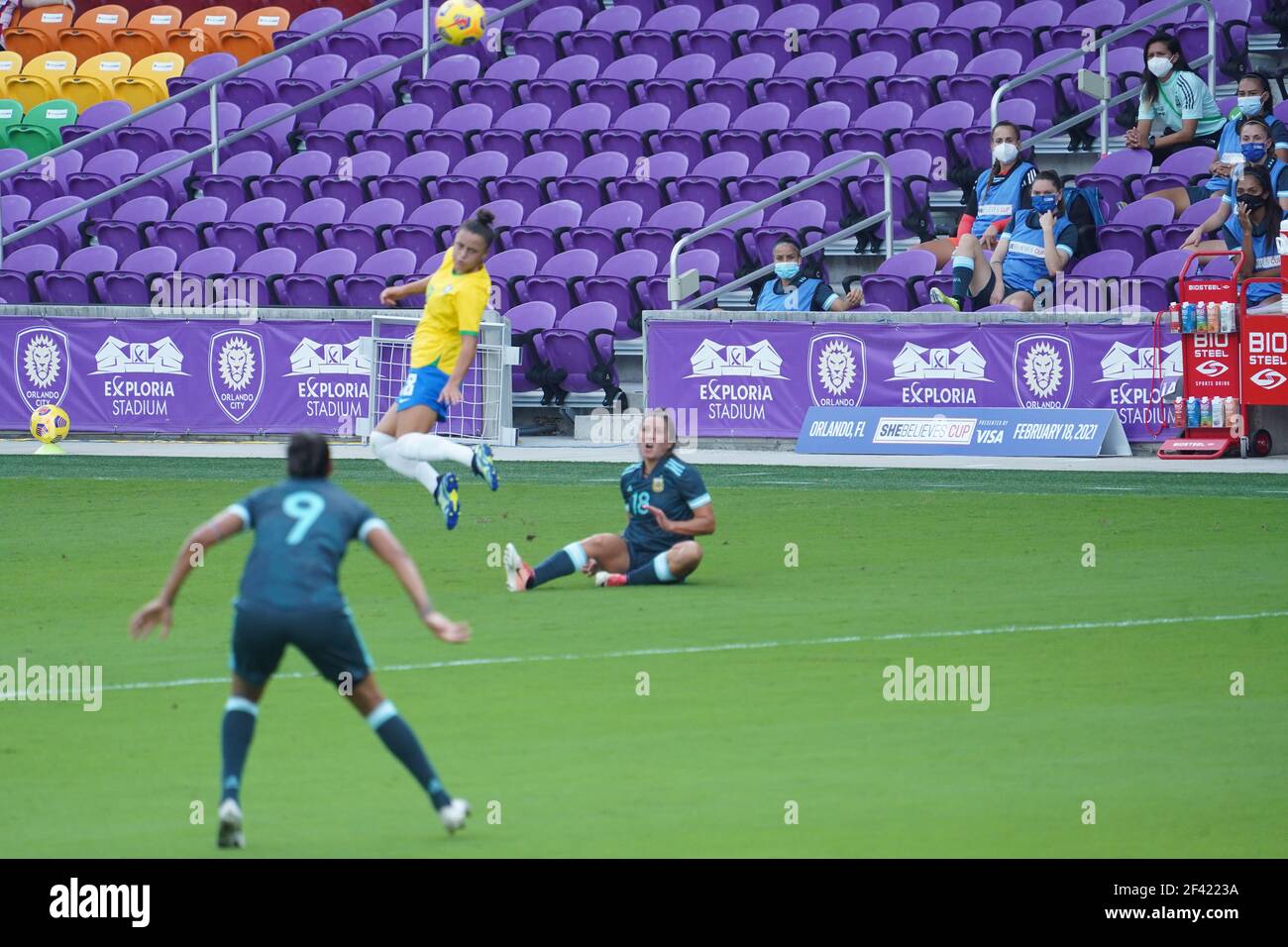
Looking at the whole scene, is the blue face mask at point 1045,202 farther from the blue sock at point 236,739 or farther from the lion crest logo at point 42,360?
the blue sock at point 236,739

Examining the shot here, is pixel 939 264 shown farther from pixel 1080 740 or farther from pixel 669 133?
pixel 1080 740

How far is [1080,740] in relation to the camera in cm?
922

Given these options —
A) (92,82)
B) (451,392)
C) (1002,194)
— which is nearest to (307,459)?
(451,392)

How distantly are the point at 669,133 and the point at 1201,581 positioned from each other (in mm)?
16287

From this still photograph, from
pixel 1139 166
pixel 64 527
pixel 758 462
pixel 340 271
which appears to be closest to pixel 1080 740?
pixel 64 527

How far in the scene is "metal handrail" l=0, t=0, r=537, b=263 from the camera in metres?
29.6

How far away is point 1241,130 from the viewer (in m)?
23.0

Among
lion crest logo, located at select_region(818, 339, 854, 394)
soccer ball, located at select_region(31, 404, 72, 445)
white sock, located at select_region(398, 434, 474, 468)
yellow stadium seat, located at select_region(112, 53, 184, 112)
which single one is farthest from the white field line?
yellow stadium seat, located at select_region(112, 53, 184, 112)

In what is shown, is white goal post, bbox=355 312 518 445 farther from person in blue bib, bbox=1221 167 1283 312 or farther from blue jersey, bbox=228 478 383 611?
blue jersey, bbox=228 478 383 611

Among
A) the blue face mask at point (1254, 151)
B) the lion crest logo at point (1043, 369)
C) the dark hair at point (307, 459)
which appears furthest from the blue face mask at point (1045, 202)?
the dark hair at point (307, 459)

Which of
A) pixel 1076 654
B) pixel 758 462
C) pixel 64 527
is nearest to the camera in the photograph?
pixel 1076 654

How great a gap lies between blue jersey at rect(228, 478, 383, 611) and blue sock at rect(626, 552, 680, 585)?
6380 millimetres

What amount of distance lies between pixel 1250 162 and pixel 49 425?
43.9 ft

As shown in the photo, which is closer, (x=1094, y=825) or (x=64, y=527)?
(x=1094, y=825)
